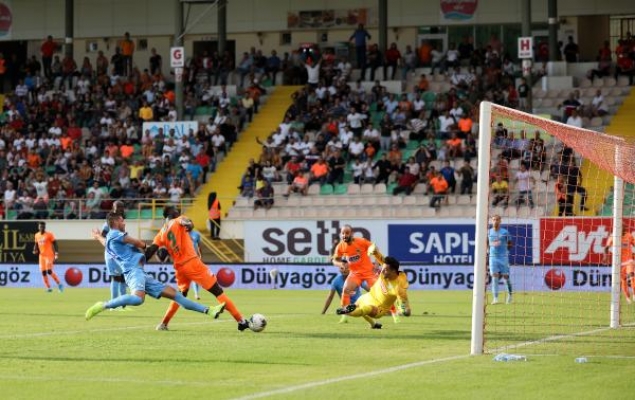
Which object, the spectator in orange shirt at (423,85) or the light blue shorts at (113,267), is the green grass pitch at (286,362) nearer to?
the light blue shorts at (113,267)

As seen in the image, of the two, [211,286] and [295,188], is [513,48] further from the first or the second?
[211,286]

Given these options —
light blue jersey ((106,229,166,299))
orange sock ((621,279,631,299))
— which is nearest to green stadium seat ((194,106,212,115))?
orange sock ((621,279,631,299))

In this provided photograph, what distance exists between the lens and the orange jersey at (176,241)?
1983 cm

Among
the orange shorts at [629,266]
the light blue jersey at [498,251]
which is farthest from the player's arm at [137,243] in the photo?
the orange shorts at [629,266]

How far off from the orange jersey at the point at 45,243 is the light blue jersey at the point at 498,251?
1320cm

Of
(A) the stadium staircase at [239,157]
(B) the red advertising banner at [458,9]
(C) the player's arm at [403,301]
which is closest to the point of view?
(C) the player's arm at [403,301]

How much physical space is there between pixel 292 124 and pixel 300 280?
439 inches

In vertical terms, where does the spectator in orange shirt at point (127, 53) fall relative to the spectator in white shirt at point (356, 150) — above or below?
above

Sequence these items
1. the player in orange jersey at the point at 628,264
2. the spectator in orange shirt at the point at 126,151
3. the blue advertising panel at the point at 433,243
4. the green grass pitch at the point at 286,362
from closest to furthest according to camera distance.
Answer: the green grass pitch at the point at 286,362 < the player in orange jersey at the point at 628,264 < the blue advertising panel at the point at 433,243 < the spectator in orange shirt at the point at 126,151

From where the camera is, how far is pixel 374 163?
43.7 meters

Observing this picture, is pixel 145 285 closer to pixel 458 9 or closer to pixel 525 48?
pixel 525 48

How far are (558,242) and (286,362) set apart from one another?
71.2ft

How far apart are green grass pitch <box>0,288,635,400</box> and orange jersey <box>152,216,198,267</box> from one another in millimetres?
1187

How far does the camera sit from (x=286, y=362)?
15695 mm
